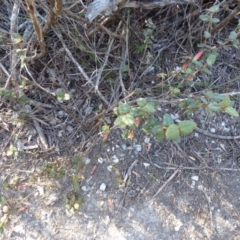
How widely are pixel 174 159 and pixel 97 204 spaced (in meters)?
0.44

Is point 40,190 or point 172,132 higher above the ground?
point 172,132

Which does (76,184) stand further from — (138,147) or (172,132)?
(172,132)

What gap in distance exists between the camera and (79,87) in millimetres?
1929

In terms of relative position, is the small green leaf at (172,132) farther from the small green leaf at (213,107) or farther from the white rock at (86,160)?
the white rock at (86,160)

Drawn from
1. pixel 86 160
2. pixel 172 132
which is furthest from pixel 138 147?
pixel 172 132

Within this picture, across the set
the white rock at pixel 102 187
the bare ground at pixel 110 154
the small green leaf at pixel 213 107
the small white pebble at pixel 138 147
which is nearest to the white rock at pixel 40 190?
the bare ground at pixel 110 154

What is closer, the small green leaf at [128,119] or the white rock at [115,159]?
the small green leaf at [128,119]

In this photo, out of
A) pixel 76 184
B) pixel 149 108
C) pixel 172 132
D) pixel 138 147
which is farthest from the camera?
pixel 138 147

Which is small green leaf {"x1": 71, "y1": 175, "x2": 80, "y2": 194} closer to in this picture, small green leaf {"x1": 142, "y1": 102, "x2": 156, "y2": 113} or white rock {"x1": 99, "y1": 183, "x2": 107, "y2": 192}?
white rock {"x1": 99, "y1": 183, "x2": 107, "y2": 192}

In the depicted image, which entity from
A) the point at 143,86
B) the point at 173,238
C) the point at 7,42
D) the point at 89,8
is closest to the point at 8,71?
the point at 7,42

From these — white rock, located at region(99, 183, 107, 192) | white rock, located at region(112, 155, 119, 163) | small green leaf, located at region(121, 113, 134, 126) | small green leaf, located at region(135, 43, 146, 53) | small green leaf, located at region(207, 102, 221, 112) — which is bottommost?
white rock, located at region(99, 183, 107, 192)

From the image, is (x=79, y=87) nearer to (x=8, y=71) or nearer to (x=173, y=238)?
(x=8, y=71)

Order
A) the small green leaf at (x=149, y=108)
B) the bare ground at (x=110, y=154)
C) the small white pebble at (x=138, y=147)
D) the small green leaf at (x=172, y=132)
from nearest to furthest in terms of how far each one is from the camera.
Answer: the small green leaf at (x=172, y=132) < the small green leaf at (x=149, y=108) < the bare ground at (x=110, y=154) < the small white pebble at (x=138, y=147)

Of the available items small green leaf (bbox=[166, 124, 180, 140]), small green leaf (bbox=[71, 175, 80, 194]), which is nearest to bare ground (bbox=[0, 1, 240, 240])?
small green leaf (bbox=[71, 175, 80, 194])
